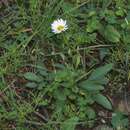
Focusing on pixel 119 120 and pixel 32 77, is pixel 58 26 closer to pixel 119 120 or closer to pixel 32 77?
pixel 32 77

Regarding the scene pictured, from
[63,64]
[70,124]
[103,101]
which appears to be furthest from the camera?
[63,64]

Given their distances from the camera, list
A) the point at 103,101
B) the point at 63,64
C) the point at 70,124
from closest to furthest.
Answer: the point at 70,124 → the point at 103,101 → the point at 63,64

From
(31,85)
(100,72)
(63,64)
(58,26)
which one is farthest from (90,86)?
(58,26)

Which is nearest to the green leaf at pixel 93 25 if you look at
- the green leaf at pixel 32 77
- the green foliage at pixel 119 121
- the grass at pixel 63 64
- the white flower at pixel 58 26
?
the grass at pixel 63 64

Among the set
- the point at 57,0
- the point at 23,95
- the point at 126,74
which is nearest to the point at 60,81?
the point at 23,95

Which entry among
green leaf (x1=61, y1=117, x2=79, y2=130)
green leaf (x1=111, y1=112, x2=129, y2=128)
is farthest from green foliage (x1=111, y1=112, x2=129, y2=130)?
green leaf (x1=61, y1=117, x2=79, y2=130)
